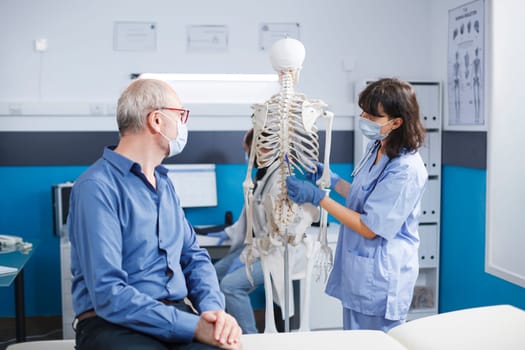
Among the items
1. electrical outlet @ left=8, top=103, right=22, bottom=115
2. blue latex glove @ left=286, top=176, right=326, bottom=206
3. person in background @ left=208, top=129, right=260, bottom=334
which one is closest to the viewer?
blue latex glove @ left=286, top=176, right=326, bottom=206

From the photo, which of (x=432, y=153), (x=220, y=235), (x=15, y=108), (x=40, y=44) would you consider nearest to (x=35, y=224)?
(x=15, y=108)

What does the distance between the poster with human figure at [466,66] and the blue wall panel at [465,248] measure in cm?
32

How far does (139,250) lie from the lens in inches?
67.3

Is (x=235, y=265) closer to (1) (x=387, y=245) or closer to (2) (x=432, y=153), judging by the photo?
(1) (x=387, y=245)

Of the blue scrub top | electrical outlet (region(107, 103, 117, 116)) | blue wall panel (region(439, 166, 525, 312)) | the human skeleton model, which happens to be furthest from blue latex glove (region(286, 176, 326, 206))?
electrical outlet (region(107, 103, 117, 116))

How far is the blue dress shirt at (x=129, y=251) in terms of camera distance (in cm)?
161

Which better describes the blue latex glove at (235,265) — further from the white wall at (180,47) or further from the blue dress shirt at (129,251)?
the blue dress shirt at (129,251)

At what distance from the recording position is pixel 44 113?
3922 mm

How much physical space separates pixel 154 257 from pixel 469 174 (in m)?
2.60

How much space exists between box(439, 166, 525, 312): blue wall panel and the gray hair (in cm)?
239

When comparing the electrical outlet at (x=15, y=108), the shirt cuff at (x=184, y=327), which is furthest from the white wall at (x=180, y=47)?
the shirt cuff at (x=184, y=327)

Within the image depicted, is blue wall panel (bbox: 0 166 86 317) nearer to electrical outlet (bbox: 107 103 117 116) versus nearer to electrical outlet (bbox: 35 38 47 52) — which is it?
electrical outlet (bbox: 107 103 117 116)

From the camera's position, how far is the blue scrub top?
2346 mm

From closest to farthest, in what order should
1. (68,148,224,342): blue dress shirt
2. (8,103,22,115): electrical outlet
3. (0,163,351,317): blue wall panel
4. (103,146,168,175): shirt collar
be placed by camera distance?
(68,148,224,342): blue dress shirt < (103,146,168,175): shirt collar < (8,103,22,115): electrical outlet < (0,163,351,317): blue wall panel
